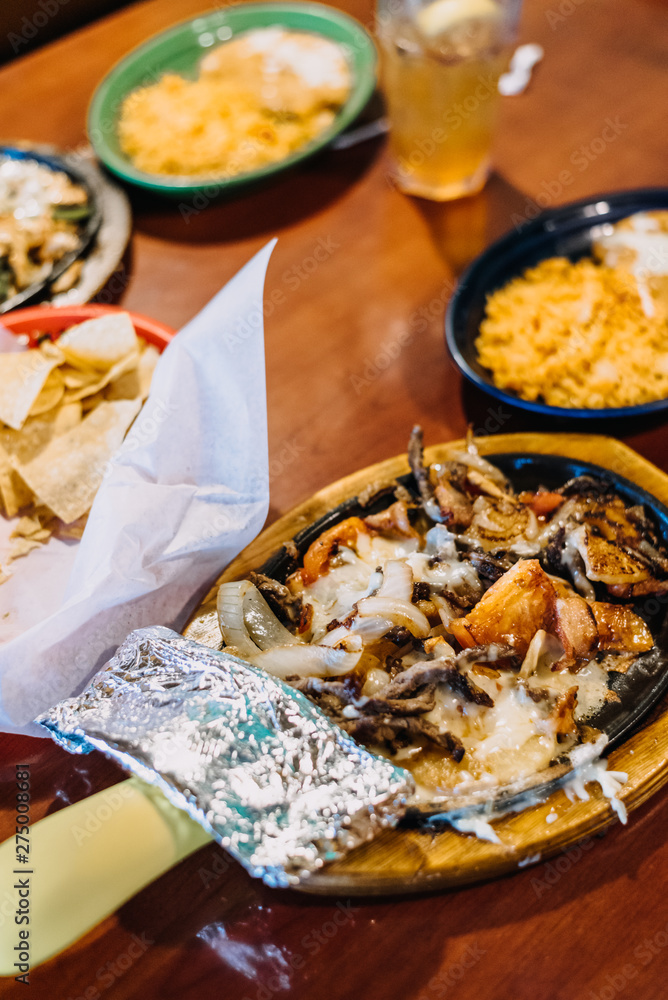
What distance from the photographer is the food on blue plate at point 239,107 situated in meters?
2.38

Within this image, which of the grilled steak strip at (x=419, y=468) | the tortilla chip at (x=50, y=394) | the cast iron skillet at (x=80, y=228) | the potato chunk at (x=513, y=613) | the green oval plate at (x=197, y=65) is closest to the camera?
the potato chunk at (x=513, y=613)

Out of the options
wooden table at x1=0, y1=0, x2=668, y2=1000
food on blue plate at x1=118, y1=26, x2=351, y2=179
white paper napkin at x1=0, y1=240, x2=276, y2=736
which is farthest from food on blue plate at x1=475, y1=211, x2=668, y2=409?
food on blue plate at x1=118, y1=26, x2=351, y2=179

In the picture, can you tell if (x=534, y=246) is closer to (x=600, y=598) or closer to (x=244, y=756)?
(x=600, y=598)

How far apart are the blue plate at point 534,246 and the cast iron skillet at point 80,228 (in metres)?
1.15

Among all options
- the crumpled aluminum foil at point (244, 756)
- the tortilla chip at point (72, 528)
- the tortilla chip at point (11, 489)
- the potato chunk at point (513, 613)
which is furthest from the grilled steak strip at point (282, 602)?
the tortilla chip at point (11, 489)

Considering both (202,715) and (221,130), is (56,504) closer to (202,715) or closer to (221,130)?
(202,715)

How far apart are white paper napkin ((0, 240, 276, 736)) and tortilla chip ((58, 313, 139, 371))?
284 millimetres

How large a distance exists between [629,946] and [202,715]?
2.31 feet

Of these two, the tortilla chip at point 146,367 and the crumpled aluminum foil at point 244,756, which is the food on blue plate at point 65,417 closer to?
the tortilla chip at point 146,367

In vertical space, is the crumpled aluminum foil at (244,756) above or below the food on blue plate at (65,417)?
below

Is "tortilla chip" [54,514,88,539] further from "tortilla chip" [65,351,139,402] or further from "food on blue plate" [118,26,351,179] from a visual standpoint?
"food on blue plate" [118,26,351,179]

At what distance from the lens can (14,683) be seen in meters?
1.24

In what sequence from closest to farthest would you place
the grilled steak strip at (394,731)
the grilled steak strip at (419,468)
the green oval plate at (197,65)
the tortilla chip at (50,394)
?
the grilled steak strip at (394,731), the grilled steak strip at (419,468), the tortilla chip at (50,394), the green oval plate at (197,65)

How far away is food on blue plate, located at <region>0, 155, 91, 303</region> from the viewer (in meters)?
2.11
